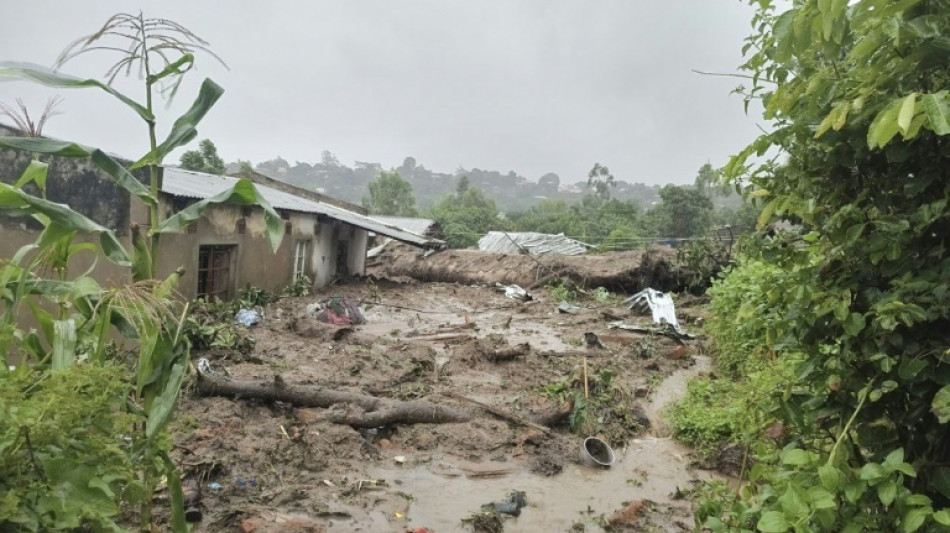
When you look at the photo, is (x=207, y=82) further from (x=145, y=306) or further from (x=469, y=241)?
(x=469, y=241)

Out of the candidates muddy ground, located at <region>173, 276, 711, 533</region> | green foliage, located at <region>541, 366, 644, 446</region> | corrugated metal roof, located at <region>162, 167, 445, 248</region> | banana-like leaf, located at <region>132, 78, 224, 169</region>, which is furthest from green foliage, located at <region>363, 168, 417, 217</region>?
banana-like leaf, located at <region>132, 78, 224, 169</region>

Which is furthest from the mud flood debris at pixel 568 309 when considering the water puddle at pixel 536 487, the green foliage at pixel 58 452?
the green foliage at pixel 58 452

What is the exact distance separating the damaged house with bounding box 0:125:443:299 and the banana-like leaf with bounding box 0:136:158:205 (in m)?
0.48

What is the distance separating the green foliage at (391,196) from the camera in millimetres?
47938

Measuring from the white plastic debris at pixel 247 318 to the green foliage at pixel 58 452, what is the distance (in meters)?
8.70

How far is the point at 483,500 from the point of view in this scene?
468 cm

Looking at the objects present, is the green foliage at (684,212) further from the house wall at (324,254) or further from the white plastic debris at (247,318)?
the white plastic debris at (247,318)

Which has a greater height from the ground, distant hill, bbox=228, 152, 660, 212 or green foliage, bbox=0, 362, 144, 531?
distant hill, bbox=228, 152, 660, 212

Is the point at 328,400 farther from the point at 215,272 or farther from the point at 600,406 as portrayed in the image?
the point at 215,272

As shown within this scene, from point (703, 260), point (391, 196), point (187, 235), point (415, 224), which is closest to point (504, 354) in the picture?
point (187, 235)

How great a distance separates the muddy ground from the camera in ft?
14.0

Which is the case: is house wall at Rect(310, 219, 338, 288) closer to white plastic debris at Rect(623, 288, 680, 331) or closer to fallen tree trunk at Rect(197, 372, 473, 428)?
white plastic debris at Rect(623, 288, 680, 331)

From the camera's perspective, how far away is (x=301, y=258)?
14.9 m

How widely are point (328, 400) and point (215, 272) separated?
21.1ft
